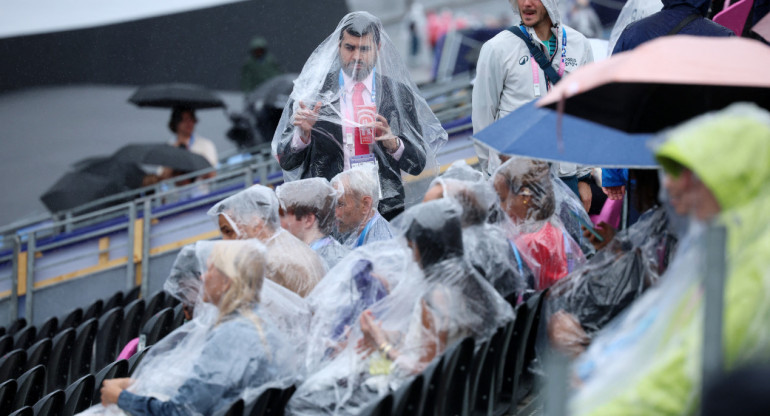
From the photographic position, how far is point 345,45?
15.1ft

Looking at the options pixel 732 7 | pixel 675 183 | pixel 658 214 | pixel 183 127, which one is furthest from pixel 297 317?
pixel 183 127

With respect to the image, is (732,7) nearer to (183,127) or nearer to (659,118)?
(659,118)

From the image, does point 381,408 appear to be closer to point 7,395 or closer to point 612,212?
point 7,395

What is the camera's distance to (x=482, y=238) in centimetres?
338

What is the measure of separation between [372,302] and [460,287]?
0.45 metres

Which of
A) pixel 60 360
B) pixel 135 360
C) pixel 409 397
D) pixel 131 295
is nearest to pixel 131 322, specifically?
pixel 60 360

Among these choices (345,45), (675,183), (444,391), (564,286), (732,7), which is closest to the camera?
(675,183)

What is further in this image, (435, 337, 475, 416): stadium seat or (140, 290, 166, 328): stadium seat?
(140, 290, 166, 328): stadium seat

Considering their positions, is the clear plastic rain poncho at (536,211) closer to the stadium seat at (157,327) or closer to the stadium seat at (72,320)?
the stadium seat at (157,327)

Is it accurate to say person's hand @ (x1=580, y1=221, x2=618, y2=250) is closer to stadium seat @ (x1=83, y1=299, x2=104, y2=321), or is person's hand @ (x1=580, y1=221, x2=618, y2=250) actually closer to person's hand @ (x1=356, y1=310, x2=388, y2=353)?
person's hand @ (x1=356, y1=310, x2=388, y2=353)

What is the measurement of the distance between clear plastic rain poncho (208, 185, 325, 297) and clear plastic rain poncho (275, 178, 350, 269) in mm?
202

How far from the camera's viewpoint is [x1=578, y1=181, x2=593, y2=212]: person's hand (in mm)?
4801

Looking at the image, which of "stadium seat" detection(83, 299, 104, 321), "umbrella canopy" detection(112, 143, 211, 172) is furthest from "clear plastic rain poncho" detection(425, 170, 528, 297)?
"umbrella canopy" detection(112, 143, 211, 172)

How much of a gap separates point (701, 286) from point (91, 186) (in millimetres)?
8011
